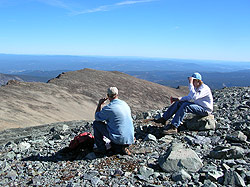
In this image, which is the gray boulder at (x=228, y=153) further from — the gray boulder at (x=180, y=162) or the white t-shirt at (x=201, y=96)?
the white t-shirt at (x=201, y=96)

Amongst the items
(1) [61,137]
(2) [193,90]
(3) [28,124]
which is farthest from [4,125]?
(2) [193,90]

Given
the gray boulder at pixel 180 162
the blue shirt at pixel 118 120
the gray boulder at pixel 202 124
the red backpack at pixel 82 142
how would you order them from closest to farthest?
the gray boulder at pixel 180 162, the blue shirt at pixel 118 120, the red backpack at pixel 82 142, the gray boulder at pixel 202 124

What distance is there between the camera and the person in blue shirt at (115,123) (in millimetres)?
6906

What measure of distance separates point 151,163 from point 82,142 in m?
2.55

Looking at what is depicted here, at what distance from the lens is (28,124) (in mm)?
23375

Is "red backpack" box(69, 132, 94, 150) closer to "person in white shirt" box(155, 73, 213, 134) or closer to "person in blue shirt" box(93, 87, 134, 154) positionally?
"person in blue shirt" box(93, 87, 134, 154)

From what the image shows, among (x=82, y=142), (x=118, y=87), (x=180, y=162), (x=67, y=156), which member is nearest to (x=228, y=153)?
(x=180, y=162)

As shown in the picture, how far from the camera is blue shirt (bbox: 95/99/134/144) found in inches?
272

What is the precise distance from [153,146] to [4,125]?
1799 cm

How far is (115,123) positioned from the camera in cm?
698

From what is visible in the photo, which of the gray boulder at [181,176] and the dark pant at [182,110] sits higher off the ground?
the dark pant at [182,110]

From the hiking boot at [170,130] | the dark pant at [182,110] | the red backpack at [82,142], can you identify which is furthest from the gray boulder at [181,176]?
the red backpack at [82,142]

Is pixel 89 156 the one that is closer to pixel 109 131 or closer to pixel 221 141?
pixel 109 131

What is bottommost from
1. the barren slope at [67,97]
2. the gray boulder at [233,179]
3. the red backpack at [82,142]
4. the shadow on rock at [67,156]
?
the barren slope at [67,97]
